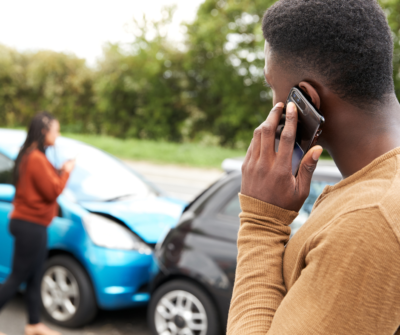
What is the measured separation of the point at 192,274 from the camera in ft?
9.97

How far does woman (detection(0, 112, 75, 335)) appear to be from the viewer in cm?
328

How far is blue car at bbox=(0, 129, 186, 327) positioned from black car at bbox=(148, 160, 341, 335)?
1.02ft

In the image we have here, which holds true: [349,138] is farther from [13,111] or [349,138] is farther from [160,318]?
[13,111]

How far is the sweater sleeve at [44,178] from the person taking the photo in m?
3.28

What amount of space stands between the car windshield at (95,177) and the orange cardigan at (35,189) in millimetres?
540

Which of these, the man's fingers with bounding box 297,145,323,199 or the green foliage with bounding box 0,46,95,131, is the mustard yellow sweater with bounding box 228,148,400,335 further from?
the green foliage with bounding box 0,46,95,131

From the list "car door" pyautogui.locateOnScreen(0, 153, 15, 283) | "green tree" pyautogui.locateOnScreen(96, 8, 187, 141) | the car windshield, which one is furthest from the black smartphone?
"green tree" pyautogui.locateOnScreen(96, 8, 187, 141)

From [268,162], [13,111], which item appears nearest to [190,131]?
[13,111]

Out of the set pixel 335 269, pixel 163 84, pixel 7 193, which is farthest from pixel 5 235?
pixel 163 84

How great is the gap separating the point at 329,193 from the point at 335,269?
0.29 metres

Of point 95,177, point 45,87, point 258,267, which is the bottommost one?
point 95,177

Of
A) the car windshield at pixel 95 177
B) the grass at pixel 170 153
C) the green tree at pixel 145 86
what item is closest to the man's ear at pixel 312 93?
the car windshield at pixel 95 177

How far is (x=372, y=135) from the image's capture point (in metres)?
0.95

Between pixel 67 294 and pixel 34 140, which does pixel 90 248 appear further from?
pixel 34 140
